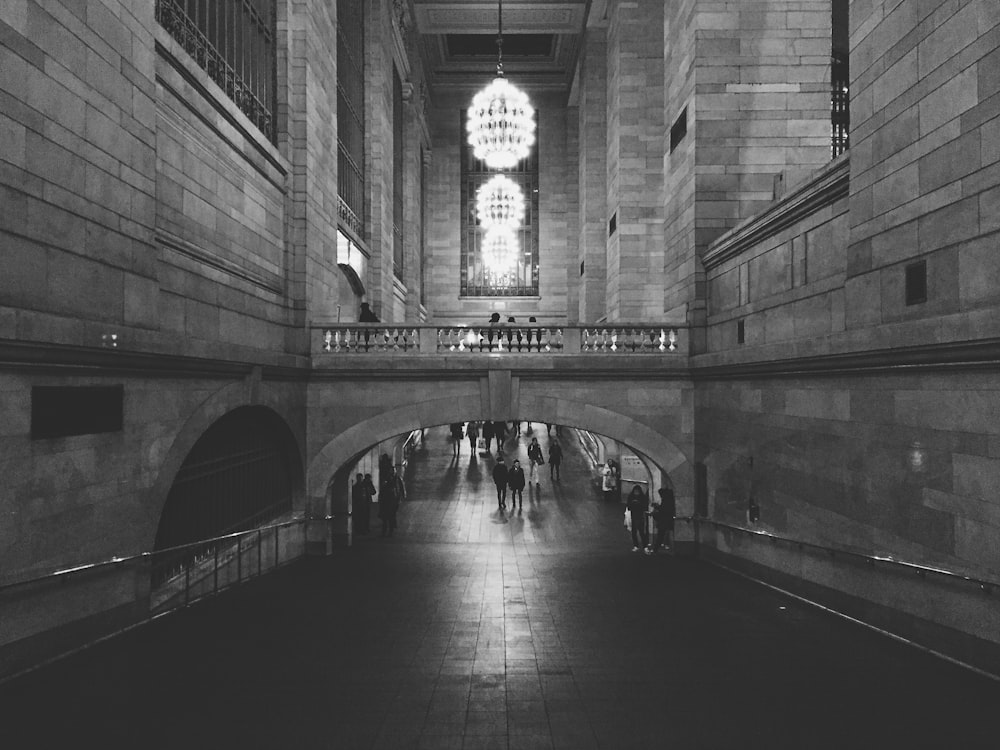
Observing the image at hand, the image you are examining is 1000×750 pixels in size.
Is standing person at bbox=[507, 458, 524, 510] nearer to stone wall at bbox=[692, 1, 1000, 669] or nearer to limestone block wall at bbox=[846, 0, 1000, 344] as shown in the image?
stone wall at bbox=[692, 1, 1000, 669]

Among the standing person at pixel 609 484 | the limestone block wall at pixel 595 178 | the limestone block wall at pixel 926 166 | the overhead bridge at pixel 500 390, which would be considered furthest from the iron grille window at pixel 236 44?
the limestone block wall at pixel 595 178

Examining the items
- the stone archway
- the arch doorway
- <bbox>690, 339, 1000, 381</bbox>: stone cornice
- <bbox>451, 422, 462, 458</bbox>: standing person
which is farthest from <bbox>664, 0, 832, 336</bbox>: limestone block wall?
<bbox>451, 422, 462, 458</bbox>: standing person

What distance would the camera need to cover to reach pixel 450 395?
45.1ft

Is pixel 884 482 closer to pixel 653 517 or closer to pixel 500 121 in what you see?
pixel 653 517

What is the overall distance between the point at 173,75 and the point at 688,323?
952 centimetres

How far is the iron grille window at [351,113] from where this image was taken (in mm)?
18859

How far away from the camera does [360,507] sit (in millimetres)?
15594

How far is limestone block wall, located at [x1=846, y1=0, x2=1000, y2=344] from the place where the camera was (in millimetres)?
6195

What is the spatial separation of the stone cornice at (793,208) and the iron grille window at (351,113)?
10.8m

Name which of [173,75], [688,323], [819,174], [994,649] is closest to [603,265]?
[688,323]

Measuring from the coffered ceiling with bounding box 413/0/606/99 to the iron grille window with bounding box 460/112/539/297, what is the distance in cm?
260

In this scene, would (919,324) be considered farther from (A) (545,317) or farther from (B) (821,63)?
(A) (545,317)

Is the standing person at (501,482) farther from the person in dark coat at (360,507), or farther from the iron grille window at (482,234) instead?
the iron grille window at (482,234)

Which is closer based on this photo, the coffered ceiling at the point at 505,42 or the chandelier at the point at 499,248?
the chandelier at the point at 499,248
